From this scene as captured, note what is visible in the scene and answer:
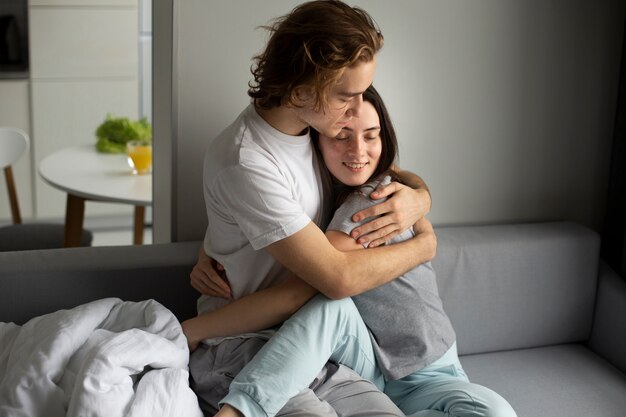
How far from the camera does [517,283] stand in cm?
258

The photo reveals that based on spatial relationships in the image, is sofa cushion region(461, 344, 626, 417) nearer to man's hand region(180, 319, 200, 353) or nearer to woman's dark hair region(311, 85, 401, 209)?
woman's dark hair region(311, 85, 401, 209)

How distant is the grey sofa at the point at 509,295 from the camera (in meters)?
2.21

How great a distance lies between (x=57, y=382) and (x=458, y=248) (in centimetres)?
116

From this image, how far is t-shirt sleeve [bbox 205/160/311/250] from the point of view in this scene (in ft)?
6.18

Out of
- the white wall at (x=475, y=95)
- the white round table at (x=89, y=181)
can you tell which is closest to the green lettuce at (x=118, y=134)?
the white round table at (x=89, y=181)

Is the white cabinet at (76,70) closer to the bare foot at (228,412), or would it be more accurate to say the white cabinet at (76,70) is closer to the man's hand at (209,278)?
the man's hand at (209,278)

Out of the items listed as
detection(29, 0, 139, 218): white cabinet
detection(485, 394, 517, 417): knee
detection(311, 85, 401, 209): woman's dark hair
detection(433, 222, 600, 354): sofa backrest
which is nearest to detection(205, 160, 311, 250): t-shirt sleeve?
detection(311, 85, 401, 209): woman's dark hair

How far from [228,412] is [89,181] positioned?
165cm

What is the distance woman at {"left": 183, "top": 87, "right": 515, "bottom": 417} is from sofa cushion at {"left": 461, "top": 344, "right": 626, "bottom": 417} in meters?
0.29

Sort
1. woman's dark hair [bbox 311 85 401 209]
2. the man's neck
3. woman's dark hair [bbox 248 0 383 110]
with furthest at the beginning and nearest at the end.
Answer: woman's dark hair [bbox 311 85 401 209]
the man's neck
woman's dark hair [bbox 248 0 383 110]

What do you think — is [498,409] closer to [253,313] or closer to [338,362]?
[338,362]

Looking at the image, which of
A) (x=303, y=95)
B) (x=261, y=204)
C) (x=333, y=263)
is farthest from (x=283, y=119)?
(x=333, y=263)

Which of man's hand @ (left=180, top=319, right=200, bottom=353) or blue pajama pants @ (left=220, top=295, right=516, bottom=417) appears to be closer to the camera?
blue pajama pants @ (left=220, top=295, right=516, bottom=417)

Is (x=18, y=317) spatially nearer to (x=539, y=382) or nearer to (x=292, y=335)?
(x=292, y=335)
